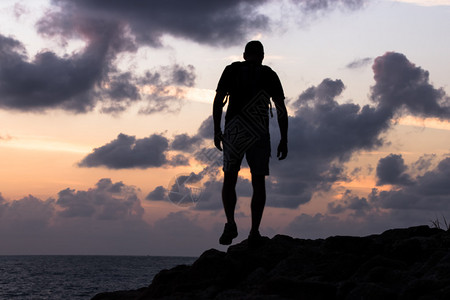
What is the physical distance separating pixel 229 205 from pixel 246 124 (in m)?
1.05

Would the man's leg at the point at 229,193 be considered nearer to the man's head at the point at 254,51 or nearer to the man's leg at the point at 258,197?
the man's leg at the point at 258,197

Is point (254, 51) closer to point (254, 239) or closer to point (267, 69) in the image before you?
point (267, 69)

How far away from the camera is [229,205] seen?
6.73 m

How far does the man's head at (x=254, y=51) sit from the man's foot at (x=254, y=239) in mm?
2266

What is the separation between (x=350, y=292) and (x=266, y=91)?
120 inches

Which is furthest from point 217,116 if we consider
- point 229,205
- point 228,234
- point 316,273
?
point 316,273

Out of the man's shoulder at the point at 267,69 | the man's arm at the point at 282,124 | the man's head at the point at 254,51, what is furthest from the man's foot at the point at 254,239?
the man's head at the point at 254,51

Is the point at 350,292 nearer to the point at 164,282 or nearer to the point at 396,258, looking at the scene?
the point at 396,258

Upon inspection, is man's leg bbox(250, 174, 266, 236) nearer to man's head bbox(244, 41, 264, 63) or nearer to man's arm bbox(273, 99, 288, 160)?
man's arm bbox(273, 99, 288, 160)

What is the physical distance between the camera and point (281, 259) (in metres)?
6.57

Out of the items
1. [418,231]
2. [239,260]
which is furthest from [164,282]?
[418,231]

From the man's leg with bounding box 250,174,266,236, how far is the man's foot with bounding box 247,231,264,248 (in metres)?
0.22

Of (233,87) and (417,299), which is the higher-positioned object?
(233,87)

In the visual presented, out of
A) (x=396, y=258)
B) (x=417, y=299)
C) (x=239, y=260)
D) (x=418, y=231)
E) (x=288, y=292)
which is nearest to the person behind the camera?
(x=417, y=299)
